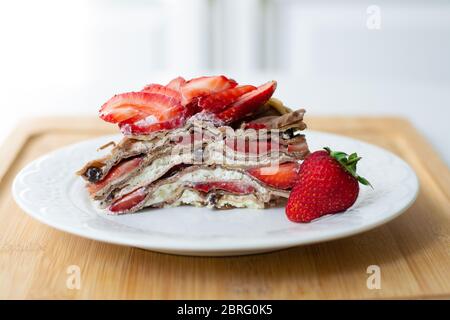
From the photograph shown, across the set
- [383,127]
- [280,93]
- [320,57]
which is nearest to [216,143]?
[383,127]

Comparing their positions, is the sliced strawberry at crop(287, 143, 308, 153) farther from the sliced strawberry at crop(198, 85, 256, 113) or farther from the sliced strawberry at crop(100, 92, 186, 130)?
the sliced strawberry at crop(100, 92, 186, 130)

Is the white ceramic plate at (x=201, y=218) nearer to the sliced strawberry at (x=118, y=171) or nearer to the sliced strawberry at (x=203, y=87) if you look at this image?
the sliced strawberry at (x=118, y=171)

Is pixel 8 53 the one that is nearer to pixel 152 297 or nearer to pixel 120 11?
pixel 120 11

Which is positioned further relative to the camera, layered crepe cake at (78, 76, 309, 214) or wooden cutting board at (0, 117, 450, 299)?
layered crepe cake at (78, 76, 309, 214)

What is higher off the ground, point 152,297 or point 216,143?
point 216,143

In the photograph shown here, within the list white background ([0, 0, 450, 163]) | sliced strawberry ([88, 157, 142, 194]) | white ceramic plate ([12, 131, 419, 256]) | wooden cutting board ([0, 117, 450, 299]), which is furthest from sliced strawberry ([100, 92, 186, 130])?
white background ([0, 0, 450, 163])
